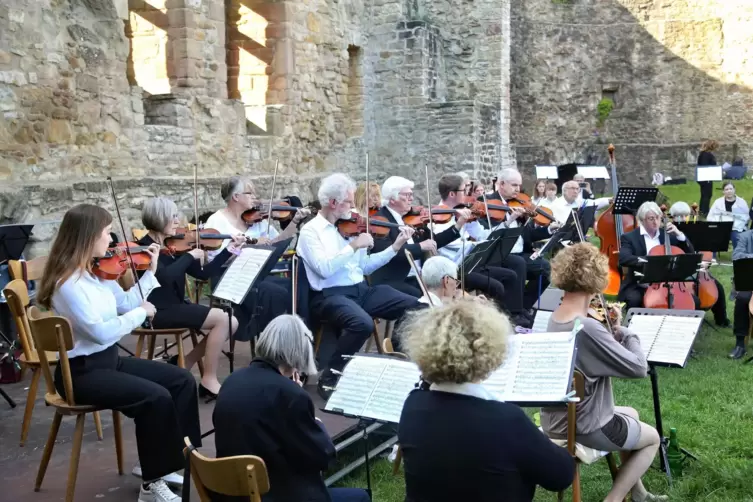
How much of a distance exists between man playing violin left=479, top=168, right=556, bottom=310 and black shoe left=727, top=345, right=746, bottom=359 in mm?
1832

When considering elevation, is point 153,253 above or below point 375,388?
above

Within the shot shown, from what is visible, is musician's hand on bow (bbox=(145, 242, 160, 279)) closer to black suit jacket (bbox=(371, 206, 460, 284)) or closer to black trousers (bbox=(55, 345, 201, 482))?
black trousers (bbox=(55, 345, 201, 482))

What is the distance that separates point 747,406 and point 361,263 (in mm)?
2768

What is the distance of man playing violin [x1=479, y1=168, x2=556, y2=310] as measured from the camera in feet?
Result: 26.0

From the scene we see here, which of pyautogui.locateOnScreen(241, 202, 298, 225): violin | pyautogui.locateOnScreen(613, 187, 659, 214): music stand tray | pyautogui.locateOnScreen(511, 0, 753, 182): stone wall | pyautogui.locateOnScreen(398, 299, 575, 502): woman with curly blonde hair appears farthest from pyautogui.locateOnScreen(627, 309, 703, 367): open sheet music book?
pyautogui.locateOnScreen(511, 0, 753, 182): stone wall

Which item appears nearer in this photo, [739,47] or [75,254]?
[75,254]

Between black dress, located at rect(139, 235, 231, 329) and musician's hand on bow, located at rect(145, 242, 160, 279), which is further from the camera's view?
black dress, located at rect(139, 235, 231, 329)

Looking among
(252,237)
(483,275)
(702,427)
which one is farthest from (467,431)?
(483,275)

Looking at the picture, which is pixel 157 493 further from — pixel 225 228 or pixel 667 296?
pixel 667 296

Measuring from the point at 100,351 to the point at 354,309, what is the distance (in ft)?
6.27

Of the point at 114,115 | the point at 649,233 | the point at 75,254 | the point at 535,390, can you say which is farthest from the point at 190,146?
the point at 535,390

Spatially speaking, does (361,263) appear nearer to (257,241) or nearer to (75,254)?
(257,241)

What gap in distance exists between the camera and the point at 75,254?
3.76m

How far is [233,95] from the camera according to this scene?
1226cm
